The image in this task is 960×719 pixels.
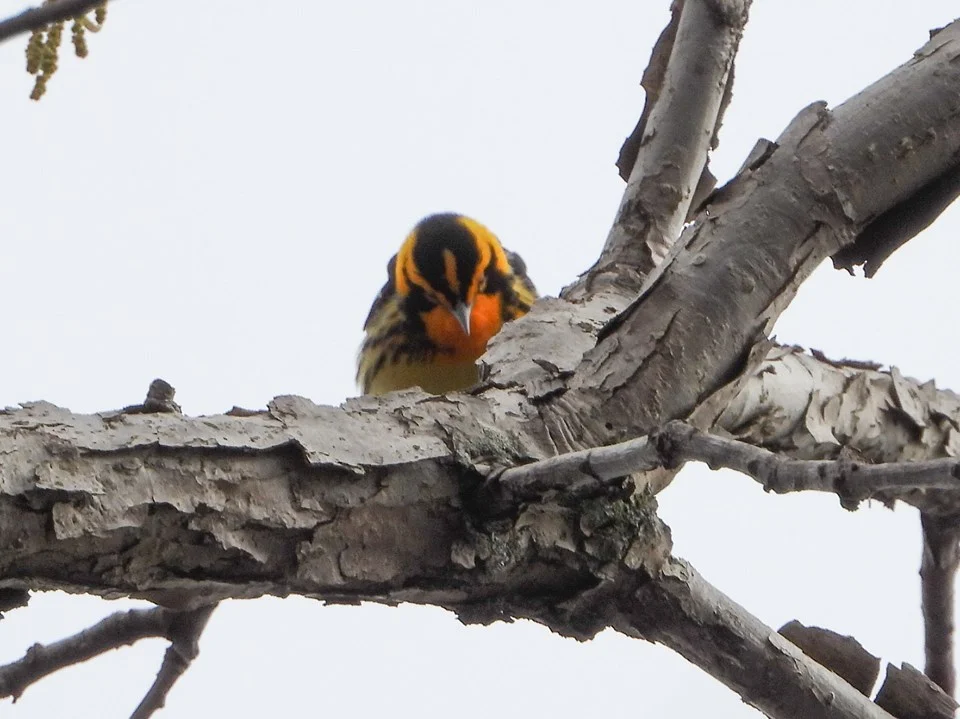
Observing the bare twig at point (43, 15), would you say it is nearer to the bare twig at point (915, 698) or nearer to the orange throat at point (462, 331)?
the bare twig at point (915, 698)

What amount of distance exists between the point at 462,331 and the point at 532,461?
133cm

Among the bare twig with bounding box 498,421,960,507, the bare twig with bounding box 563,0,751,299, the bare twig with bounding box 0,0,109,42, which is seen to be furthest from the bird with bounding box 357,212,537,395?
the bare twig with bounding box 0,0,109,42

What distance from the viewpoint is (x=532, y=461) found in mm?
1103

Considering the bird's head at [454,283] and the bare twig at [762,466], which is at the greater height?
the bird's head at [454,283]

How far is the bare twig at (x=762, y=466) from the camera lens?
23.7 inches

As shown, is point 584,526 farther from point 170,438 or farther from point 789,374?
point 789,374

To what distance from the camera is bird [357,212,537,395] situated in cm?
242

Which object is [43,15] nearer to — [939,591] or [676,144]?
[676,144]

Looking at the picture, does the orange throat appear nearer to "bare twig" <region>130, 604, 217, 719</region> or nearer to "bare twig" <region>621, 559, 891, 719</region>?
"bare twig" <region>130, 604, 217, 719</region>

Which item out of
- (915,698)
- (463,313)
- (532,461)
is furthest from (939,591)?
(463,313)

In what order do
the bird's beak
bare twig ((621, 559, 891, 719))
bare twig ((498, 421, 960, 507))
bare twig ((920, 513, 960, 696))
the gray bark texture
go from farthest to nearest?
1. the bird's beak
2. bare twig ((920, 513, 960, 696))
3. bare twig ((621, 559, 891, 719))
4. the gray bark texture
5. bare twig ((498, 421, 960, 507))

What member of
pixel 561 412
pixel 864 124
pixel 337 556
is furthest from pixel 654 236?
pixel 337 556

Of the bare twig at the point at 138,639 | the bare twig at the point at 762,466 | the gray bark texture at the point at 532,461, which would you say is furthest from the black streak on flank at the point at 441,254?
the bare twig at the point at 762,466

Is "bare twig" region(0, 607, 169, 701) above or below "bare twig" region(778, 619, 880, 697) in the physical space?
above
